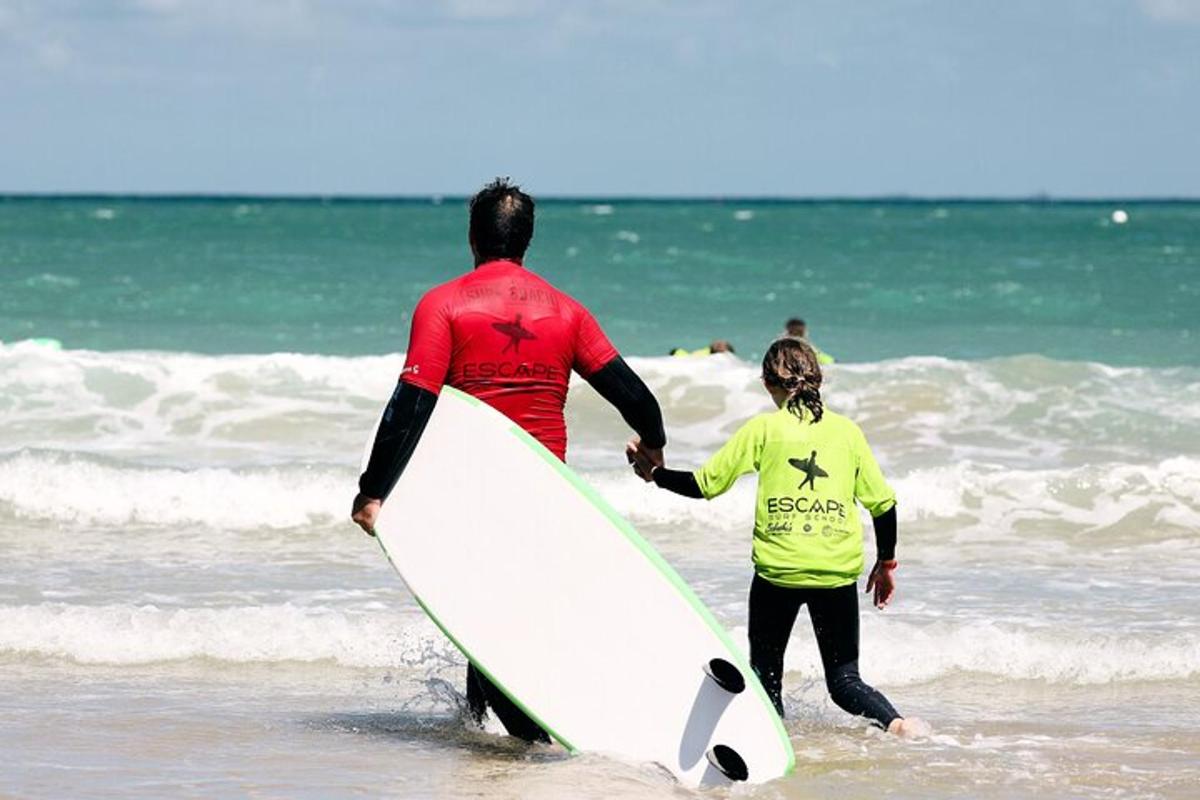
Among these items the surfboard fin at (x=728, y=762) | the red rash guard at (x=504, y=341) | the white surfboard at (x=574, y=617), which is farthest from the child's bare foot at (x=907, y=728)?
the red rash guard at (x=504, y=341)

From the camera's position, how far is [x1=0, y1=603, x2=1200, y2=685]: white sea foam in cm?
702

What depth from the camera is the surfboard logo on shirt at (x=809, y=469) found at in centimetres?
517

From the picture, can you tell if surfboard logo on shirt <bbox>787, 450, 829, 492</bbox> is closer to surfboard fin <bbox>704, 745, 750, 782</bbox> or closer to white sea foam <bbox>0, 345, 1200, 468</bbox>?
surfboard fin <bbox>704, 745, 750, 782</bbox>

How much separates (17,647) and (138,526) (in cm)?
343

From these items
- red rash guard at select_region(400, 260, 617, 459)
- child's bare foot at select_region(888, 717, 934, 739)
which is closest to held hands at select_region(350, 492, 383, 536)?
red rash guard at select_region(400, 260, 617, 459)

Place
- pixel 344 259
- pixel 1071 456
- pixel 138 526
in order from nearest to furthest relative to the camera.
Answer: pixel 138 526, pixel 1071 456, pixel 344 259

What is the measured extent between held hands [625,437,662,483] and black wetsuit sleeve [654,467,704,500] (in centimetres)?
2

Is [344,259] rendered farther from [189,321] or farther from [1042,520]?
[1042,520]

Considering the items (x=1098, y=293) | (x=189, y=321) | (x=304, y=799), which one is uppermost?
(x=1098, y=293)

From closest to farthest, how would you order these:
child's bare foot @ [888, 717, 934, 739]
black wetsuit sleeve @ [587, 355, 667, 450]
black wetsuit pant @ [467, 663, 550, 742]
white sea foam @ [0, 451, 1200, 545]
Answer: black wetsuit sleeve @ [587, 355, 667, 450] → black wetsuit pant @ [467, 663, 550, 742] → child's bare foot @ [888, 717, 934, 739] → white sea foam @ [0, 451, 1200, 545]

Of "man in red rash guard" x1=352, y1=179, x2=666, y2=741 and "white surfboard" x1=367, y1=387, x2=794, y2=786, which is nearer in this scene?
"man in red rash guard" x1=352, y1=179, x2=666, y2=741

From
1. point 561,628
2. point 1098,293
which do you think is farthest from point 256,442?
point 1098,293

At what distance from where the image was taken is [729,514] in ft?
34.6

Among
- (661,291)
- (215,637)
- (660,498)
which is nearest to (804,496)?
(215,637)
